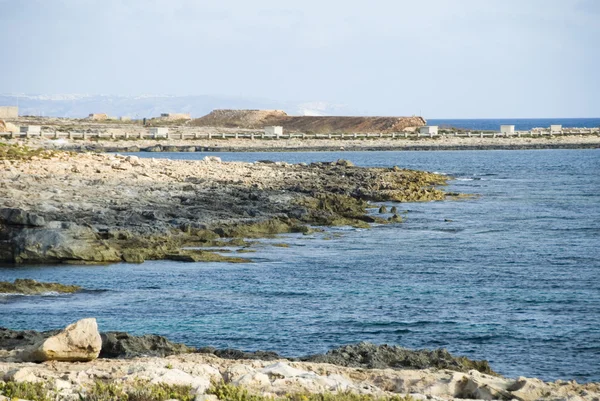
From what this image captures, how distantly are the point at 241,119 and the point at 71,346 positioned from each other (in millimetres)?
131418

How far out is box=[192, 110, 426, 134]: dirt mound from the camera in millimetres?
125812

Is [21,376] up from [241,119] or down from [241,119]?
down

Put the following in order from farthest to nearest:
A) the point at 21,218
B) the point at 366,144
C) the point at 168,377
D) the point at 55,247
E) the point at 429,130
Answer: the point at 429,130
the point at 366,144
the point at 21,218
the point at 55,247
the point at 168,377

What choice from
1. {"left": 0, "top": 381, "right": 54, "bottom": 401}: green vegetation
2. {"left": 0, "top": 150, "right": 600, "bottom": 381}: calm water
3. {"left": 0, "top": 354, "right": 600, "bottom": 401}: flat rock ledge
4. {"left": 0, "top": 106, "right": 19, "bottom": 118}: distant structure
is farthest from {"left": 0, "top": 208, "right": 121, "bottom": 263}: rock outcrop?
{"left": 0, "top": 106, "right": 19, "bottom": 118}: distant structure

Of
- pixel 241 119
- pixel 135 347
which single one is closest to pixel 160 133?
pixel 241 119

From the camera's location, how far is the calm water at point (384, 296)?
51.2 feet

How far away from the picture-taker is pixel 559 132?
114250 millimetres

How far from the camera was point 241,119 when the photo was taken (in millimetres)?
141875

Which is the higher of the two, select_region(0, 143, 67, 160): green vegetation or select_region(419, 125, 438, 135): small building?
select_region(419, 125, 438, 135): small building

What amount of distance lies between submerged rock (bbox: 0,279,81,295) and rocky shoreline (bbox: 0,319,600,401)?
6863mm

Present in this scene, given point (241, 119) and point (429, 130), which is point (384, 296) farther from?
point (241, 119)

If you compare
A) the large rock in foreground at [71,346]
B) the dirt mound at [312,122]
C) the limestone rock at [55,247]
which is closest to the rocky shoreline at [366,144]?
the dirt mound at [312,122]

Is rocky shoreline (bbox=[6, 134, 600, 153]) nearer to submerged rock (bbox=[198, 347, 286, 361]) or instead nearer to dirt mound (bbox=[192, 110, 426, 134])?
dirt mound (bbox=[192, 110, 426, 134])

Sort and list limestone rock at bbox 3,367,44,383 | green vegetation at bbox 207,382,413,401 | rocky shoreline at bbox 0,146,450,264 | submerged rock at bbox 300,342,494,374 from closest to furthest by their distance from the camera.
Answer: green vegetation at bbox 207,382,413,401 < limestone rock at bbox 3,367,44,383 < submerged rock at bbox 300,342,494,374 < rocky shoreline at bbox 0,146,450,264
